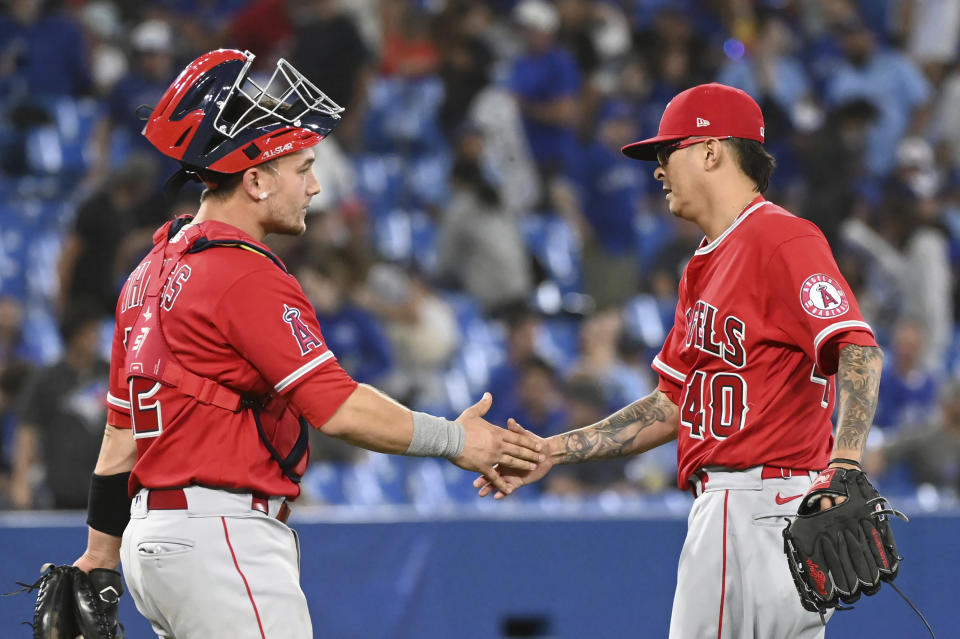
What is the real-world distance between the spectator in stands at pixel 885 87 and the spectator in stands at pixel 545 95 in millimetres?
2715

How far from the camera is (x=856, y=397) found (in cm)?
346

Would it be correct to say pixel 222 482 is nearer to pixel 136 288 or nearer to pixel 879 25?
pixel 136 288

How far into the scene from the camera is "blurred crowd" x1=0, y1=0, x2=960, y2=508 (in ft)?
26.9

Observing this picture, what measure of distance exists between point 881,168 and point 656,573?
21.9 ft

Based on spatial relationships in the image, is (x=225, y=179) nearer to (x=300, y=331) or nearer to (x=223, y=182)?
(x=223, y=182)

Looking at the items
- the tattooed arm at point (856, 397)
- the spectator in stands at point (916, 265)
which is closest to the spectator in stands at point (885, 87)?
the spectator in stands at point (916, 265)

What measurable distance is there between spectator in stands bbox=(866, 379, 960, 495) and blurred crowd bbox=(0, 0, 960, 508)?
1 cm

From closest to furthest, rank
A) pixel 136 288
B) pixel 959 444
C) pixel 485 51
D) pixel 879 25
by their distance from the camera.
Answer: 1. pixel 136 288
2. pixel 959 444
3. pixel 485 51
4. pixel 879 25

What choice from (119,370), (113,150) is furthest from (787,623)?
(113,150)

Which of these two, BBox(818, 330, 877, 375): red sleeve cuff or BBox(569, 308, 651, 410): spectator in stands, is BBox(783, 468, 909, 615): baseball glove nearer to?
BBox(818, 330, 877, 375): red sleeve cuff

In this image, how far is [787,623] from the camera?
3719 mm

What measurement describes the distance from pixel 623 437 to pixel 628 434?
0.02 meters

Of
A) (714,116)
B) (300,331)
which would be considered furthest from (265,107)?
(714,116)

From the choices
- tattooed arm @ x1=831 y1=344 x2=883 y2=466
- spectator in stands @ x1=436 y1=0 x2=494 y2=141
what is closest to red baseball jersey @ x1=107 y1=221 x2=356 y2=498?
tattooed arm @ x1=831 y1=344 x2=883 y2=466
